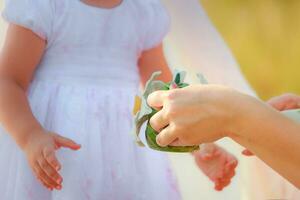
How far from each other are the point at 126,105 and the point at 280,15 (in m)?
0.34

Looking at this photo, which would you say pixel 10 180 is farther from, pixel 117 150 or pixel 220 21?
pixel 220 21

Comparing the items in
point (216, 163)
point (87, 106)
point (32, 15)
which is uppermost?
point (32, 15)

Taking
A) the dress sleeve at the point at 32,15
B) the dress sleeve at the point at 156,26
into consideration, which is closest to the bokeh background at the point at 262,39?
the dress sleeve at the point at 156,26

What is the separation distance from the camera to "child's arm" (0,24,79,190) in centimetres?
87

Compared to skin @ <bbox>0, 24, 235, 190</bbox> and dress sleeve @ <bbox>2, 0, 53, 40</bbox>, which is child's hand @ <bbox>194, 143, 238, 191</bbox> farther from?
dress sleeve @ <bbox>2, 0, 53, 40</bbox>

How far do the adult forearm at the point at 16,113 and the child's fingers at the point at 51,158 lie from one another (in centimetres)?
5

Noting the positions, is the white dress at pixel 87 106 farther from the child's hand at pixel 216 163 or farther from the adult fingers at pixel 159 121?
the adult fingers at pixel 159 121

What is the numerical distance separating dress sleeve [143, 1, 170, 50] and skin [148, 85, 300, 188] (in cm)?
40

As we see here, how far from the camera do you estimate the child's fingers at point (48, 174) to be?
2.82 feet

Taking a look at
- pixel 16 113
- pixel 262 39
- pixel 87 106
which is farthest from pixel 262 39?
pixel 16 113

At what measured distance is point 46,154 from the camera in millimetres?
862

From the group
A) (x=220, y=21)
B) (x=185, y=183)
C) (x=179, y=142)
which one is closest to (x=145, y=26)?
(x=220, y=21)

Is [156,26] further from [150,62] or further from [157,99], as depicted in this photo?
[157,99]

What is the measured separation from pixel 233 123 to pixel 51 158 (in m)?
0.30
